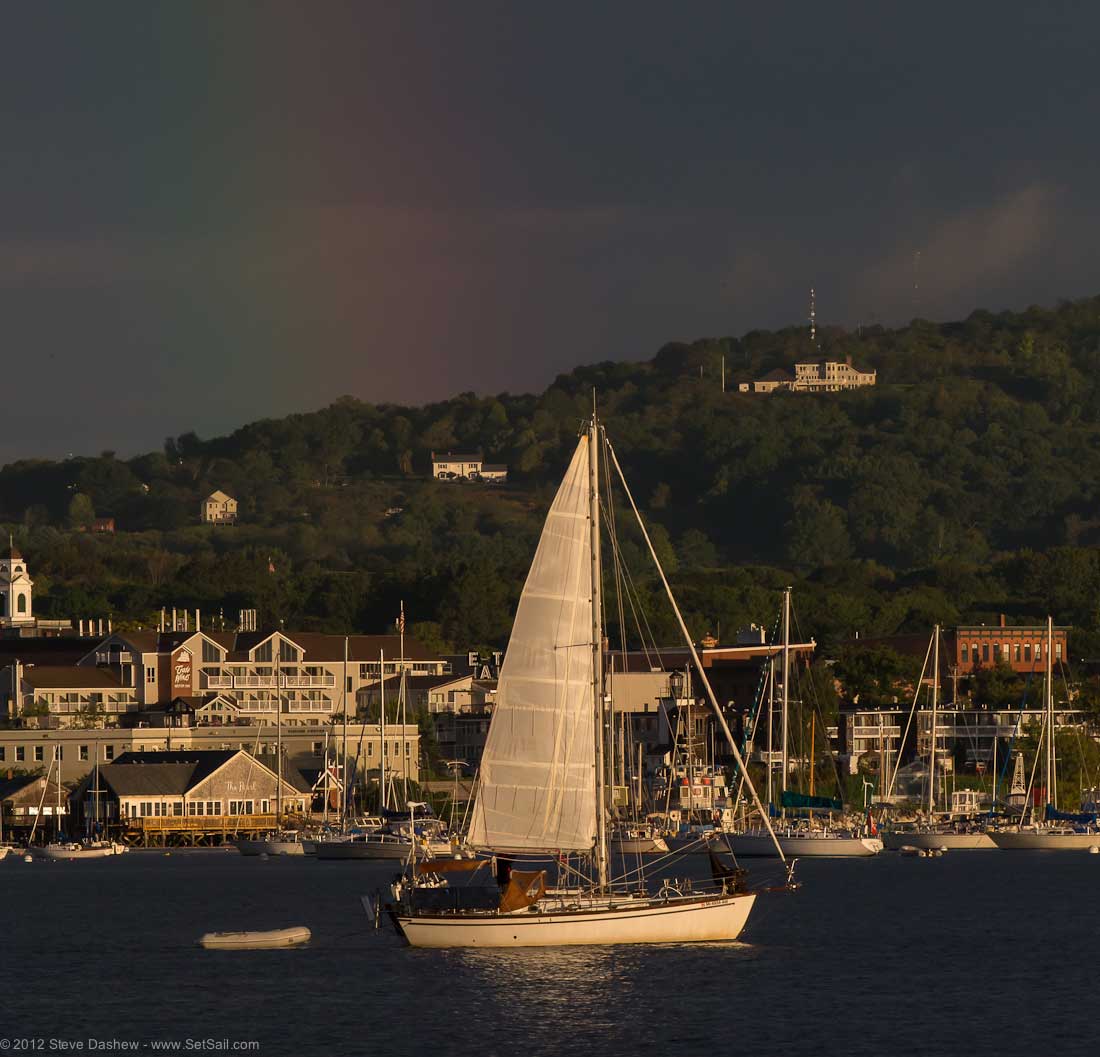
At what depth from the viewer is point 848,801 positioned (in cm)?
15125

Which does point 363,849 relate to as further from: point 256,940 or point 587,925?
point 587,925

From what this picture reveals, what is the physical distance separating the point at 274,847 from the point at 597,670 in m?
69.4

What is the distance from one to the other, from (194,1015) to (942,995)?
17645 mm

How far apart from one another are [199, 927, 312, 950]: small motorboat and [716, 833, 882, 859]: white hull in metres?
43.4

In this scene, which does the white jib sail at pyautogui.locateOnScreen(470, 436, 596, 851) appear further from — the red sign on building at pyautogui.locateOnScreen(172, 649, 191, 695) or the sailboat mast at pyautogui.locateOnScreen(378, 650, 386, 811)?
the red sign on building at pyautogui.locateOnScreen(172, 649, 191, 695)

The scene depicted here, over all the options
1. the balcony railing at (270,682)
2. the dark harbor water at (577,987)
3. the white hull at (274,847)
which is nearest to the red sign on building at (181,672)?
the balcony railing at (270,682)

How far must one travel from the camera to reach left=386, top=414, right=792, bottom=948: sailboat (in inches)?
2346

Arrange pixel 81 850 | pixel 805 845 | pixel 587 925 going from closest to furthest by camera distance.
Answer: pixel 587 925
pixel 805 845
pixel 81 850

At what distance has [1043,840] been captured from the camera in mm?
124125

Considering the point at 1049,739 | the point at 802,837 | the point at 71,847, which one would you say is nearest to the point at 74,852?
the point at 71,847

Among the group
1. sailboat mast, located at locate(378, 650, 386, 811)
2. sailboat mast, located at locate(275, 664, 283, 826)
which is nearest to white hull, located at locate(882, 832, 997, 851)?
sailboat mast, located at locate(378, 650, 386, 811)

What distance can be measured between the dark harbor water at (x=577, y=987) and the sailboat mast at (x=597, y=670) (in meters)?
2.66

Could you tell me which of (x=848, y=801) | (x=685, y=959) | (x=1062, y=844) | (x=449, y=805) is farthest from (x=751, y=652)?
(x=685, y=959)

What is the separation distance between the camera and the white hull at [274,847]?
12681 cm
